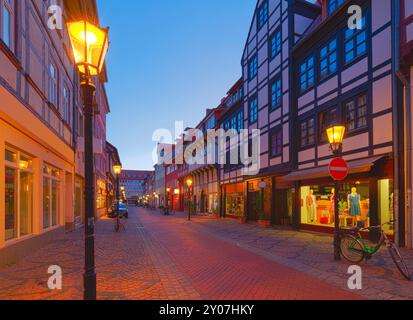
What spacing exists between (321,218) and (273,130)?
6.81 meters

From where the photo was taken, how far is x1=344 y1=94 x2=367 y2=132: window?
13.9 m

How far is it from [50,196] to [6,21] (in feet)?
23.6

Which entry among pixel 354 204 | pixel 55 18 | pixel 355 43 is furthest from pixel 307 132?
pixel 55 18

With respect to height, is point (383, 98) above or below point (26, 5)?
below

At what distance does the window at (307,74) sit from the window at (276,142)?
3.08 m

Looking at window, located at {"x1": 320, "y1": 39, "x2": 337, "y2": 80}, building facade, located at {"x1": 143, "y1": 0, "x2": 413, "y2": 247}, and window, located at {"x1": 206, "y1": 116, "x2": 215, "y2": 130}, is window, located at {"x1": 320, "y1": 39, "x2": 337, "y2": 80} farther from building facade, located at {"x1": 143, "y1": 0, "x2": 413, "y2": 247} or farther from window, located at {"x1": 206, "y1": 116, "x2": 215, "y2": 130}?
window, located at {"x1": 206, "y1": 116, "x2": 215, "y2": 130}

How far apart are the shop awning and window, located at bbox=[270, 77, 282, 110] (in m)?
5.00

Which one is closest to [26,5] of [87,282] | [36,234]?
[36,234]

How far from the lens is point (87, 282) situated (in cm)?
475

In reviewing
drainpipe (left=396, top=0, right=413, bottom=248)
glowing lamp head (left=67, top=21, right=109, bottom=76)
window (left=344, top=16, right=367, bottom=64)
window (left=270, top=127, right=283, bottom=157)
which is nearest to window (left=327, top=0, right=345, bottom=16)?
window (left=344, top=16, right=367, bottom=64)

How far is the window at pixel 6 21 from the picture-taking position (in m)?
8.07

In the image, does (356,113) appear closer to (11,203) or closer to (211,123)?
(11,203)

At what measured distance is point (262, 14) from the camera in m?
23.5

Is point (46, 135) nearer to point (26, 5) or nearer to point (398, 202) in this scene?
point (26, 5)
